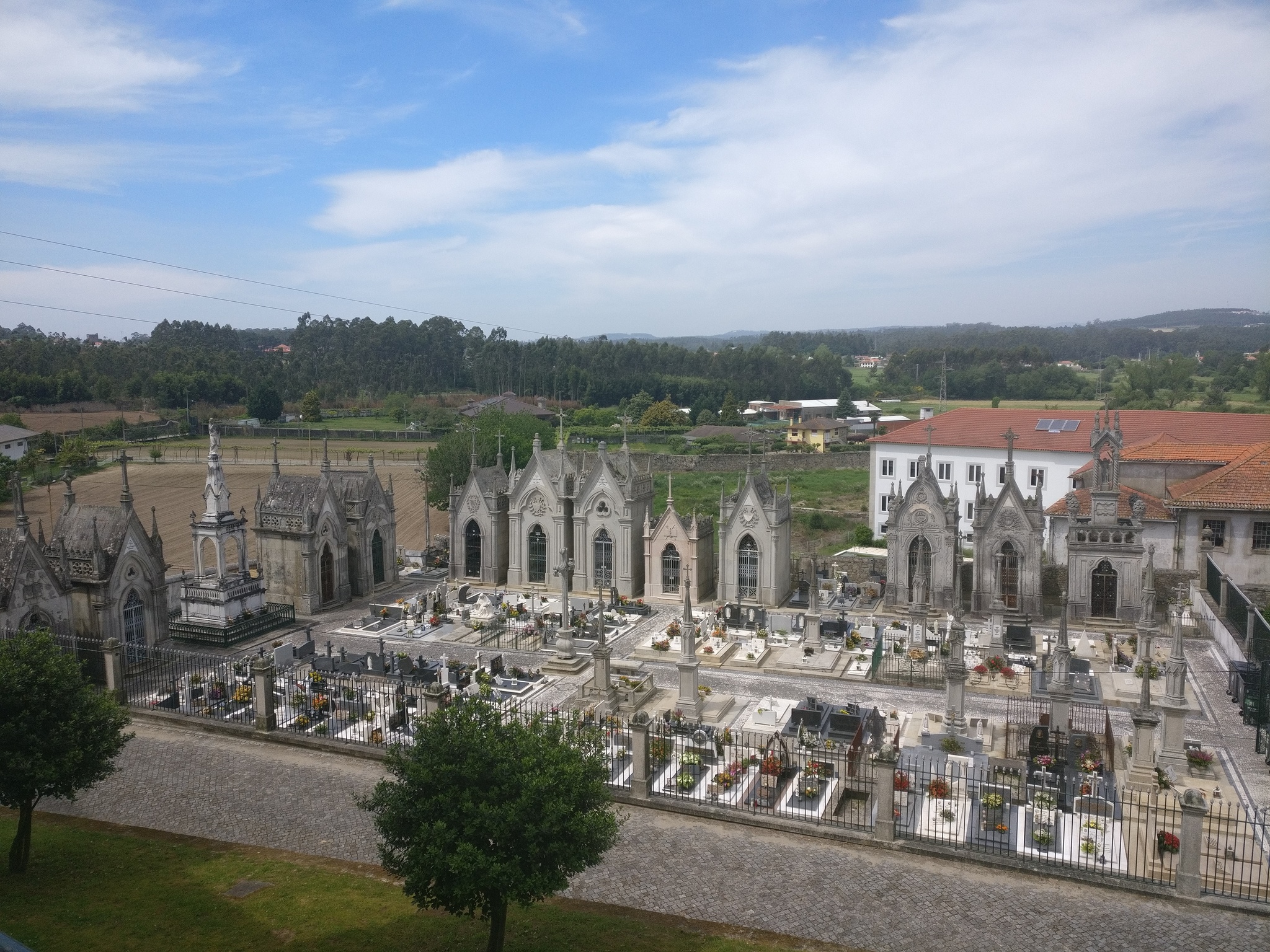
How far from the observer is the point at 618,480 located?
42094mm

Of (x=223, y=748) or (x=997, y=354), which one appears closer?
(x=223, y=748)

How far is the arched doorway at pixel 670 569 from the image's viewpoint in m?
41.8

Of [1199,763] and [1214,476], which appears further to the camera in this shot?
[1214,476]

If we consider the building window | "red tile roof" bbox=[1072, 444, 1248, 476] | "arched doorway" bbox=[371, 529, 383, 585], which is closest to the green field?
"red tile roof" bbox=[1072, 444, 1248, 476]

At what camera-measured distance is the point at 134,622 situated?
32.2m

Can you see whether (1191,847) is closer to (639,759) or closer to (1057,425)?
(639,759)

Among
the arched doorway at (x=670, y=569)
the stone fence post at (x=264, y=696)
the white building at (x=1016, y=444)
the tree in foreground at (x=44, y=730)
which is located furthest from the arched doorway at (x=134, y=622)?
the white building at (x=1016, y=444)

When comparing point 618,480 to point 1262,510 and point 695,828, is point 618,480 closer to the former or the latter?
point 695,828

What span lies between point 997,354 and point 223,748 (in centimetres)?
15203

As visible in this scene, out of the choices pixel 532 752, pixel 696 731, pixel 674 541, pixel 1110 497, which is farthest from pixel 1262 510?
pixel 532 752

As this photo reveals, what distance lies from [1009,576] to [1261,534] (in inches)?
402

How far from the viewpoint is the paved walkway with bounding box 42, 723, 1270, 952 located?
16.0m

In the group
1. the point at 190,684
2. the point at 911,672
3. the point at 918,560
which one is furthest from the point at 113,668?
the point at 918,560

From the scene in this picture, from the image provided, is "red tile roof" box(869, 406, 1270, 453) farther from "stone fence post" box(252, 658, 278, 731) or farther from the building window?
"stone fence post" box(252, 658, 278, 731)
